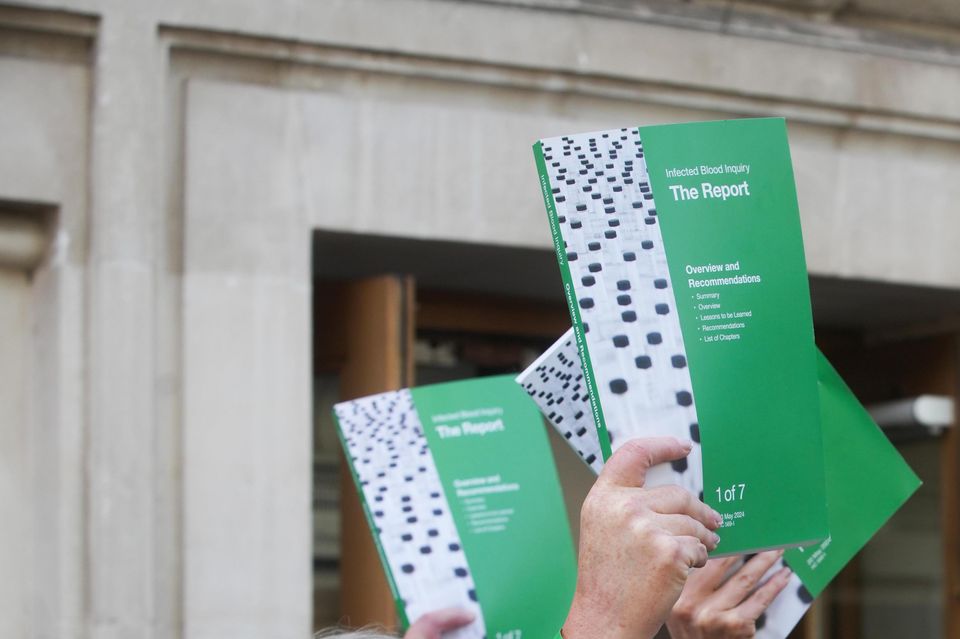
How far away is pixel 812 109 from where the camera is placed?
213 inches

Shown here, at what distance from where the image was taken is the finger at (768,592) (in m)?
2.81

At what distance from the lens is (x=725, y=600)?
9.23ft

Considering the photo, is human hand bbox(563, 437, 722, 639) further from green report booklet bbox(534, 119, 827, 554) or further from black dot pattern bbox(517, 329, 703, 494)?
black dot pattern bbox(517, 329, 703, 494)

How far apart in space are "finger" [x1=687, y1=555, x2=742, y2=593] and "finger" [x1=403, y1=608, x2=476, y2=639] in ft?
1.36

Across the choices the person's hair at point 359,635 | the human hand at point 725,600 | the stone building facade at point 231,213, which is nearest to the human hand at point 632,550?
the person's hair at point 359,635

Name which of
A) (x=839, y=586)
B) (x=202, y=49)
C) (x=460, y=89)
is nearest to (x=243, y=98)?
(x=202, y=49)

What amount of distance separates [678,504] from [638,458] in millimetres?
71

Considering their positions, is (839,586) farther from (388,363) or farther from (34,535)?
(34,535)

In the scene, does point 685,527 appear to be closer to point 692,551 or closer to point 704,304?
point 692,551

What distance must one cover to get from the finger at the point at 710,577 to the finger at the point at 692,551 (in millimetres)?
1057

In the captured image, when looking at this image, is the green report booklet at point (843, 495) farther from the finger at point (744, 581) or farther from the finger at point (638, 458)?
the finger at point (638, 458)

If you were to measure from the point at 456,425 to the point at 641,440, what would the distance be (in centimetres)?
132

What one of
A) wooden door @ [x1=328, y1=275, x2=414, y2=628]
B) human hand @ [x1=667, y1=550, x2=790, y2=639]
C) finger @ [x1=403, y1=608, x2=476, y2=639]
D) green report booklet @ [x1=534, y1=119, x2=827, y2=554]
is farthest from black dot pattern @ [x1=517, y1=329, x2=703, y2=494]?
wooden door @ [x1=328, y1=275, x2=414, y2=628]

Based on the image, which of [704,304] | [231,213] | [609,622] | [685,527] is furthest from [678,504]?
[231,213]
